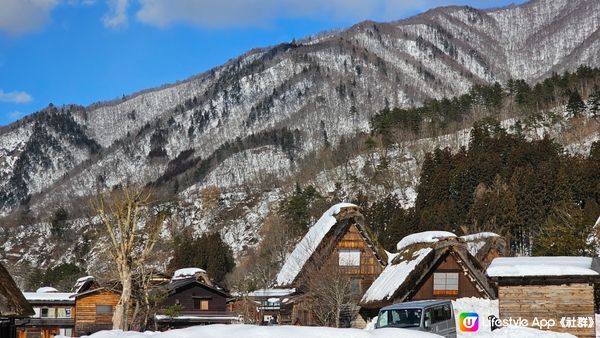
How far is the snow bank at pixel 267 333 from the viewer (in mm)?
13250

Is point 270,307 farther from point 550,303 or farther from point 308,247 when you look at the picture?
point 550,303

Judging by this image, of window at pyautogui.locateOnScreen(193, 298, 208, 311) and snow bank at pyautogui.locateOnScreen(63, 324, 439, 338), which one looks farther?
window at pyautogui.locateOnScreen(193, 298, 208, 311)

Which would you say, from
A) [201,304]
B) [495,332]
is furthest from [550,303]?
[201,304]

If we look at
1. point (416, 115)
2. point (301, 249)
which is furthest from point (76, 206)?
point (301, 249)

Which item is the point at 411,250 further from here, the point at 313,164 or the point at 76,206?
the point at 76,206

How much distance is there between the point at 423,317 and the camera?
924 inches

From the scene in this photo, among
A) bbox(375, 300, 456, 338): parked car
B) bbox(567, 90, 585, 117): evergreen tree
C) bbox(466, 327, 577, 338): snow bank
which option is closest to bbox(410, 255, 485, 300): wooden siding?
bbox(466, 327, 577, 338): snow bank

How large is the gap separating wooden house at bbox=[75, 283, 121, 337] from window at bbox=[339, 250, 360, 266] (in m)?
24.5

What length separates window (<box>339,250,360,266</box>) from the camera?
4500 centimetres

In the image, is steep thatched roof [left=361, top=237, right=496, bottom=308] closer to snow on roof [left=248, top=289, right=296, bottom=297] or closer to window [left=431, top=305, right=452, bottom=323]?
snow on roof [left=248, top=289, right=296, bottom=297]

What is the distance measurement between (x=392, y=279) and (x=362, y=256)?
583cm

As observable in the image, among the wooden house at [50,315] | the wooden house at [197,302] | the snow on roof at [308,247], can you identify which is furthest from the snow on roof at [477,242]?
the wooden house at [50,315]

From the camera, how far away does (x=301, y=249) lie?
46469 millimetres

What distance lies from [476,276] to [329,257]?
8.35 m
